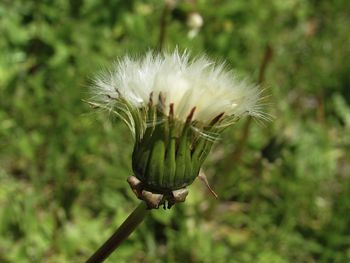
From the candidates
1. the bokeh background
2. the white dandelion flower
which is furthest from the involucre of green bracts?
the bokeh background

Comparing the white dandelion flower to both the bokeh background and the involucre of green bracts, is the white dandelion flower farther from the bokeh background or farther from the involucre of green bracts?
the bokeh background

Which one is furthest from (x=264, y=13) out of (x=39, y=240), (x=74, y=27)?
(x=39, y=240)

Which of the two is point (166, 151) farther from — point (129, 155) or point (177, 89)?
point (129, 155)

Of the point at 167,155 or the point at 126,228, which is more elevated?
the point at 167,155

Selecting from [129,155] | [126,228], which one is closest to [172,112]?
[126,228]

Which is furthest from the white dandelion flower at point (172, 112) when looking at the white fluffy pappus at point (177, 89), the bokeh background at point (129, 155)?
the bokeh background at point (129, 155)

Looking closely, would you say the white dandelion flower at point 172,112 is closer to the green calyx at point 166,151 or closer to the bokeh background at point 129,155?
the green calyx at point 166,151
